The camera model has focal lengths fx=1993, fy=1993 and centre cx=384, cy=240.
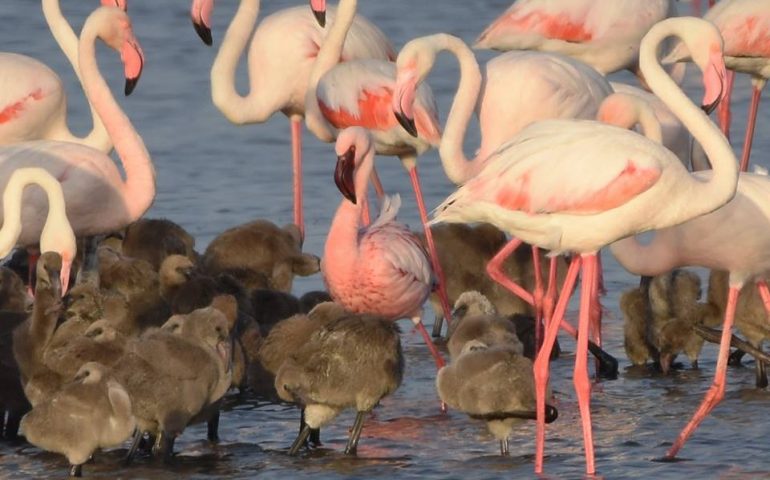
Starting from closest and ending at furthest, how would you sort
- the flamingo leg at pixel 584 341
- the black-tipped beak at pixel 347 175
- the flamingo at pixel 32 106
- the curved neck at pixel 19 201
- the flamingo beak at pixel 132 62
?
the flamingo leg at pixel 584 341
the curved neck at pixel 19 201
the black-tipped beak at pixel 347 175
the flamingo beak at pixel 132 62
the flamingo at pixel 32 106

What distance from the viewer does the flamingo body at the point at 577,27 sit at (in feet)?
40.8

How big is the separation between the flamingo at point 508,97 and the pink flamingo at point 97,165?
1.73 meters

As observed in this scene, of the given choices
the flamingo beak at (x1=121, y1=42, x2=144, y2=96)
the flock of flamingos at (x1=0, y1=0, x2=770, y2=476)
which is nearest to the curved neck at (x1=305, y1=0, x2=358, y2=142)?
the flock of flamingos at (x1=0, y1=0, x2=770, y2=476)

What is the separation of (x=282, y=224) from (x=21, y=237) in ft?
8.72

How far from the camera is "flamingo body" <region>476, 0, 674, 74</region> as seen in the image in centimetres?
Answer: 1245

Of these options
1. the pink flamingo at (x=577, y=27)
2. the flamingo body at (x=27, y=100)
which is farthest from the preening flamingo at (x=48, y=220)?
the pink flamingo at (x=577, y=27)

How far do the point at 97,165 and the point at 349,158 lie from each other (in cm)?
165

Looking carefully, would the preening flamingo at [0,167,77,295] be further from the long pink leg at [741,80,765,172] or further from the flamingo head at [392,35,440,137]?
the long pink leg at [741,80,765,172]

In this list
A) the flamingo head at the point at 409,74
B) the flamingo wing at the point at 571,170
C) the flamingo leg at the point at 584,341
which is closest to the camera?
the flamingo wing at the point at 571,170

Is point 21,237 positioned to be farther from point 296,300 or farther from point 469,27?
point 469,27

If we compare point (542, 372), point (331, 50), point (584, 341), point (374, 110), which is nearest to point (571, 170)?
point (584, 341)

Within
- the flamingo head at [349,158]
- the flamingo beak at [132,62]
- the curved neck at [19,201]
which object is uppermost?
the flamingo beak at [132,62]

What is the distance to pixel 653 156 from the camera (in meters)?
8.09

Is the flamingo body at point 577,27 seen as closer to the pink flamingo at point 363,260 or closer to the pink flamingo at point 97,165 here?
the pink flamingo at point 97,165
